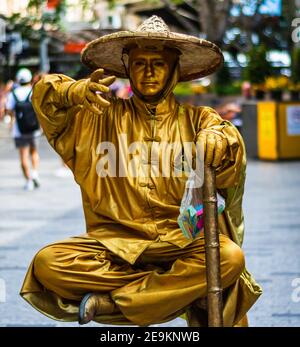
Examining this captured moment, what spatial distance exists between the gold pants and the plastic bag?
0.49 ft

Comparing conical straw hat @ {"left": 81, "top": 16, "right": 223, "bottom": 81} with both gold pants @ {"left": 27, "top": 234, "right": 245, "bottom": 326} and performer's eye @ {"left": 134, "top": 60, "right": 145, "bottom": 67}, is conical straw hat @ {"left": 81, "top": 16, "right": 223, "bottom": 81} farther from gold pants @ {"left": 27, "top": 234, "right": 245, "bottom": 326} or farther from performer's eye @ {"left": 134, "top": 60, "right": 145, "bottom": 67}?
gold pants @ {"left": 27, "top": 234, "right": 245, "bottom": 326}

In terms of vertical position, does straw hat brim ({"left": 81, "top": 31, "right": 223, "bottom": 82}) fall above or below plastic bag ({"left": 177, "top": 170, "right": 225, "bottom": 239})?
above

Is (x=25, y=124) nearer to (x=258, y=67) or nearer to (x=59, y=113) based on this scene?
(x=258, y=67)

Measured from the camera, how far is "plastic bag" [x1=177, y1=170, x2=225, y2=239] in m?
3.93

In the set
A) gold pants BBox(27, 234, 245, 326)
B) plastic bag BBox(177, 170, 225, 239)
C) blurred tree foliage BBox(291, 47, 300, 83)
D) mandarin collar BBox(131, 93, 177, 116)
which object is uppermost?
mandarin collar BBox(131, 93, 177, 116)

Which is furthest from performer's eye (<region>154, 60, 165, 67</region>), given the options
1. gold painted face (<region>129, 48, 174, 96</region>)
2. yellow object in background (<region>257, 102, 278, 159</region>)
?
yellow object in background (<region>257, 102, 278, 159</region>)

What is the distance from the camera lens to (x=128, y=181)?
427 centimetres

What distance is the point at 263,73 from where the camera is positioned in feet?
57.2

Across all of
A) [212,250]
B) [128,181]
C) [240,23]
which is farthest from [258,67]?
[212,250]

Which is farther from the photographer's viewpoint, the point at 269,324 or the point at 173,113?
the point at 269,324

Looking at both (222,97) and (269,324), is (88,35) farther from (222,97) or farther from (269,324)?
(269,324)

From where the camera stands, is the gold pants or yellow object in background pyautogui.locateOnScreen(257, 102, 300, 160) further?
yellow object in background pyautogui.locateOnScreen(257, 102, 300, 160)
